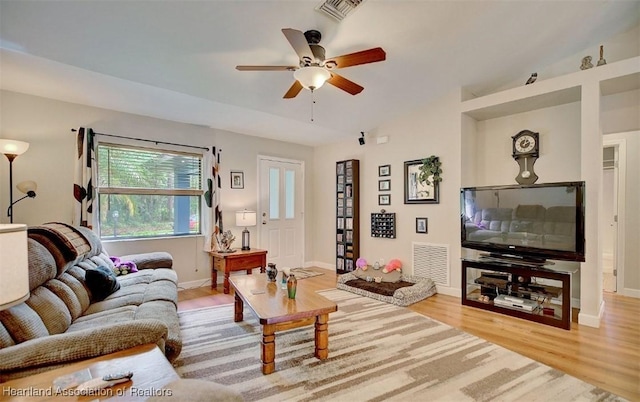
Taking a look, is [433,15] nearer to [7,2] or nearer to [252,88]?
[252,88]

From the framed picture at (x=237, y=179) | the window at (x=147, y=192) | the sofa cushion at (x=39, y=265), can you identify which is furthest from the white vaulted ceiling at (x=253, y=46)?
the sofa cushion at (x=39, y=265)

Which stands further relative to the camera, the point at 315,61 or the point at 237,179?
the point at 237,179

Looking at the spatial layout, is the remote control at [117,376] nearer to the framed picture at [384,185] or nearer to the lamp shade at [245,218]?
the lamp shade at [245,218]

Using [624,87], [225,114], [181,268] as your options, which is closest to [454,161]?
[624,87]

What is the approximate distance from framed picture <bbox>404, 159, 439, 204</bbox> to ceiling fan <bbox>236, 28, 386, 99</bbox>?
2028 millimetres

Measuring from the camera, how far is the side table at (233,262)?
13.7 ft

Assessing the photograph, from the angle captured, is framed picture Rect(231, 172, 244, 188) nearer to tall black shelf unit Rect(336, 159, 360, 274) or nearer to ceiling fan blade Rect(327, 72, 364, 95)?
tall black shelf unit Rect(336, 159, 360, 274)

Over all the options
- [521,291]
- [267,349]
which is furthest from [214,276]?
[521,291]

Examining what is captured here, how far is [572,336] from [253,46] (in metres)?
4.02

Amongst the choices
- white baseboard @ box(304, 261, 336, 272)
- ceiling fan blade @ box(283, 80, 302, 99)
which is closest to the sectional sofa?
ceiling fan blade @ box(283, 80, 302, 99)

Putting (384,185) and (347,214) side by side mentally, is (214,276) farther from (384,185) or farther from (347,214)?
(384,185)

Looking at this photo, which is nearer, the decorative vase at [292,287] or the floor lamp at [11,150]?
the decorative vase at [292,287]

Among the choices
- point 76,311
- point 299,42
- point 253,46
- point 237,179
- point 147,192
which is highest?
point 253,46

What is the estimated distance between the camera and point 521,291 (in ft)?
10.9
